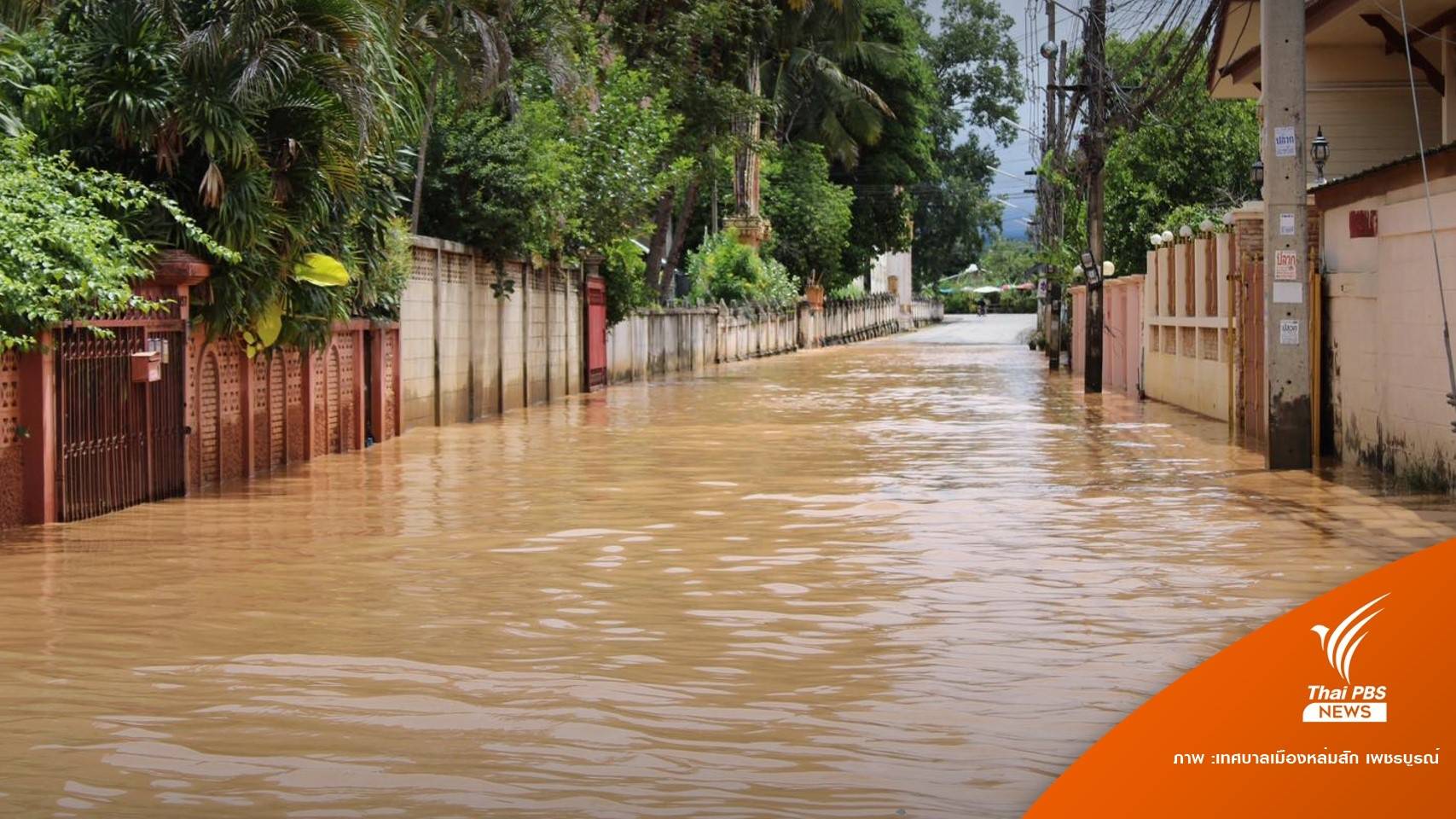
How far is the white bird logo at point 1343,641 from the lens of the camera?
7922 mm

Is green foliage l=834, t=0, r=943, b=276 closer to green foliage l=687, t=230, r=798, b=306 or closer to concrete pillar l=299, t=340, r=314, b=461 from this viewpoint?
green foliage l=687, t=230, r=798, b=306

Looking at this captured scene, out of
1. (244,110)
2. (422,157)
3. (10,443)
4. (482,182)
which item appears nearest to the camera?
(10,443)

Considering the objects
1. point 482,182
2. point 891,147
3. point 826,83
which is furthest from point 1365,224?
point 891,147

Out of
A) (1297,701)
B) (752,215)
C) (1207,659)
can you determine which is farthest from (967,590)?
(752,215)

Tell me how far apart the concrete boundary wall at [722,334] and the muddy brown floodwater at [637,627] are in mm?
22530

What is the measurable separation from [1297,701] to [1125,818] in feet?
5.03

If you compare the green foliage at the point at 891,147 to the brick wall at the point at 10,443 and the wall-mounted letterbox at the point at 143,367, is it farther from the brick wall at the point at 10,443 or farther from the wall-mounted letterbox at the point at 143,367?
the brick wall at the point at 10,443

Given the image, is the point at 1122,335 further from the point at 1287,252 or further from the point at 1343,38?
the point at 1287,252

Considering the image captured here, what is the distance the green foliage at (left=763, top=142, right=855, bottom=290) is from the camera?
68.5m

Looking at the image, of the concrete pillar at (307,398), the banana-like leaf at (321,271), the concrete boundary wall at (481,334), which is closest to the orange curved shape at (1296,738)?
the banana-like leaf at (321,271)

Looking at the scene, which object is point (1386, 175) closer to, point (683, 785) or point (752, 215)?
point (683, 785)

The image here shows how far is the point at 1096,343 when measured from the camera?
120 feet

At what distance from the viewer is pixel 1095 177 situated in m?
37.7

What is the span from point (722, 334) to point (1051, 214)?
19.0m
